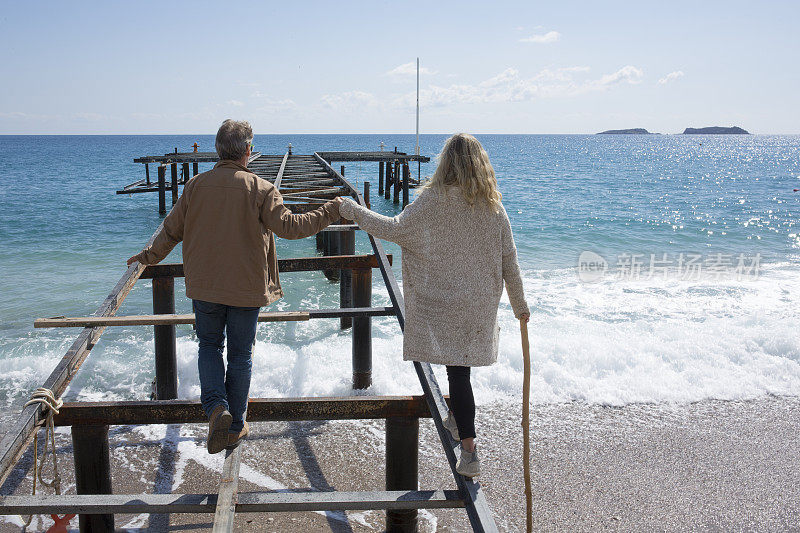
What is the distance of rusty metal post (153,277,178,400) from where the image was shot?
6.72 metres

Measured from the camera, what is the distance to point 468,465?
112 inches

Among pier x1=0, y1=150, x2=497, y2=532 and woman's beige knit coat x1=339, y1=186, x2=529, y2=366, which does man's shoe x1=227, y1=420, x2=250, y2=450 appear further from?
woman's beige knit coat x1=339, y1=186, x2=529, y2=366

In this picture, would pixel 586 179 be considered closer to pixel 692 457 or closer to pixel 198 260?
pixel 692 457

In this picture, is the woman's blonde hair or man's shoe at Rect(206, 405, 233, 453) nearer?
the woman's blonde hair

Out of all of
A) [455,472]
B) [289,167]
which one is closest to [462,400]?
[455,472]

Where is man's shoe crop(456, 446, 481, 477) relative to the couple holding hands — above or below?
below

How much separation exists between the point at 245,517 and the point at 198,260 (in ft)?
7.63

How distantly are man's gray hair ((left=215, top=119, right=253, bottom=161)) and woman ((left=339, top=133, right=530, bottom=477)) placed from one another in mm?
756

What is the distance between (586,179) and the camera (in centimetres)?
4981

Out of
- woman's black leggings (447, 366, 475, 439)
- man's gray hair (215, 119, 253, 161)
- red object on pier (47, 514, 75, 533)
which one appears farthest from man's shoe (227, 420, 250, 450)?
red object on pier (47, 514, 75, 533)

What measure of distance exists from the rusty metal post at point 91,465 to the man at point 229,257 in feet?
3.24

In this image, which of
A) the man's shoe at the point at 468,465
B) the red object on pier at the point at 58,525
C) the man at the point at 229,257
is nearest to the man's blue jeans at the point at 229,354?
the man at the point at 229,257

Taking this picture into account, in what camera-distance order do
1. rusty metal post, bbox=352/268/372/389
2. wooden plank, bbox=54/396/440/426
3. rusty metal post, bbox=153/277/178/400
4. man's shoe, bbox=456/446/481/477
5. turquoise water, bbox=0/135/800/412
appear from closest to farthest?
1. man's shoe, bbox=456/446/481/477
2. wooden plank, bbox=54/396/440/426
3. rusty metal post, bbox=153/277/178/400
4. rusty metal post, bbox=352/268/372/389
5. turquoise water, bbox=0/135/800/412

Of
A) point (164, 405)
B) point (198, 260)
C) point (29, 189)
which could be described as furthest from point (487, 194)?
point (29, 189)
